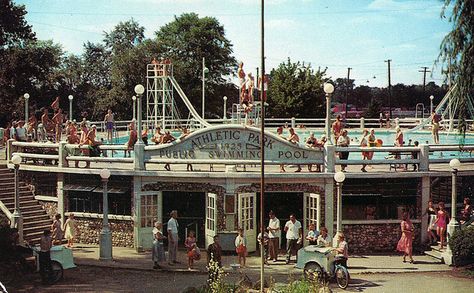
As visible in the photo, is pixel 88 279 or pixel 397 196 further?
pixel 397 196

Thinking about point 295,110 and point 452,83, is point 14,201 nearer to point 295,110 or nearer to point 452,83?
point 452,83

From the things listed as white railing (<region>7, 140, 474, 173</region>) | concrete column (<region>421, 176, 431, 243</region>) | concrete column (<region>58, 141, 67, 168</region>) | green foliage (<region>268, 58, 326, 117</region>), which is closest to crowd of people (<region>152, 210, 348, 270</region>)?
white railing (<region>7, 140, 474, 173</region>)

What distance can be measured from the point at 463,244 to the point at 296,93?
129 ft

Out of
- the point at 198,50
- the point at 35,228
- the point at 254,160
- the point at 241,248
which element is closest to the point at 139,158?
the point at 254,160

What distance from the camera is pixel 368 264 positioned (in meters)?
19.9

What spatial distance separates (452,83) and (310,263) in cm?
707

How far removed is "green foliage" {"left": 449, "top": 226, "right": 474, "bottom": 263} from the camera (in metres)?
19.0

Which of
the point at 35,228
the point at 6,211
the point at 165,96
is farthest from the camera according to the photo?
the point at 165,96

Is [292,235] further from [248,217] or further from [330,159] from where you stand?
[330,159]

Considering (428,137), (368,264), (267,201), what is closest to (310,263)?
(368,264)

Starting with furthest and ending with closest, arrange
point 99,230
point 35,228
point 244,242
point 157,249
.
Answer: point 99,230 < point 35,228 < point 157,249 < point 244,242

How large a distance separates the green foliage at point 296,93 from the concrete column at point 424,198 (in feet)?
116

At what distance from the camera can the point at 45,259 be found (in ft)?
57.3

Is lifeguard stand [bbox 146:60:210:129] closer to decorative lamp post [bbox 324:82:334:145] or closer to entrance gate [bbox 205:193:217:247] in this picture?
entrance gate [bbox 205:193:217:247]
